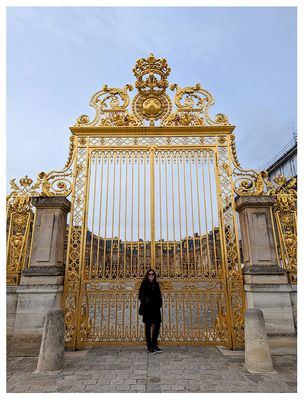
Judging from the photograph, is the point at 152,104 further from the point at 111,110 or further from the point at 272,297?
the point at 272,297

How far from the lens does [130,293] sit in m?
6.25

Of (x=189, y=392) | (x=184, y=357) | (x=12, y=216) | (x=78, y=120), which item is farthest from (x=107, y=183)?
(x=189, y=392)

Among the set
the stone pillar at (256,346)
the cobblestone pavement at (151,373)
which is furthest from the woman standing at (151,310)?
the stone pillar at (256,346)

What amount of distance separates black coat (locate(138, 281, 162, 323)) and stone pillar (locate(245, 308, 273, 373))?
188cm

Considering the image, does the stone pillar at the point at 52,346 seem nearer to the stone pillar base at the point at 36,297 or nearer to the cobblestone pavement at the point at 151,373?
the cobblestone pavement at the point at 151,373

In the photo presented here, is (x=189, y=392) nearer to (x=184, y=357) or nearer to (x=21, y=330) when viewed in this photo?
(x=184, y=357)

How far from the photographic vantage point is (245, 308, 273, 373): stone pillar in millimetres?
4512

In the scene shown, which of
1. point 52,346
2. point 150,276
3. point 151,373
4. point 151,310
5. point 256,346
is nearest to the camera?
point 151,373

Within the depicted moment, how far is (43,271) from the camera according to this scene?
6082 mm

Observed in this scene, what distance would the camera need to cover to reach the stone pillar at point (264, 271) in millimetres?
5895

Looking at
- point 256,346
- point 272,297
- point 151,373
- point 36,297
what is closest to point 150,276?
point 151,373

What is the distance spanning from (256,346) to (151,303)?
2.18m

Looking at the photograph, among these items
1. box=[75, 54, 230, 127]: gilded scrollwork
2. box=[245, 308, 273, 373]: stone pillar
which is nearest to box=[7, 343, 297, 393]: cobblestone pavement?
box=[245, 308, 273, 373]: stone pillar

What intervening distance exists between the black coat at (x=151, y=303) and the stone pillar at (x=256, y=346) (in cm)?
188
